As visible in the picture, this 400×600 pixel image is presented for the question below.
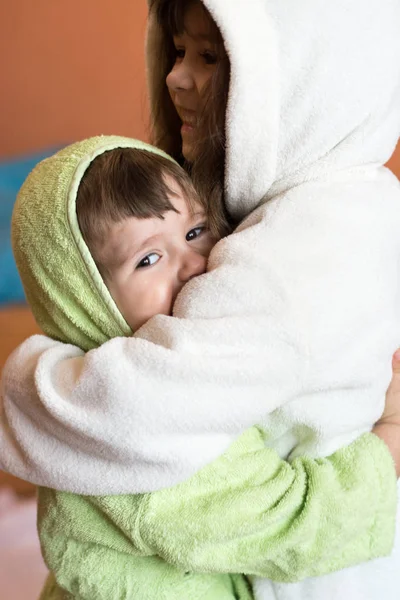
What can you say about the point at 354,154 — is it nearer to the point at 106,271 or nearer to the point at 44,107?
the point at 106,271

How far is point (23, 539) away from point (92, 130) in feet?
5.11

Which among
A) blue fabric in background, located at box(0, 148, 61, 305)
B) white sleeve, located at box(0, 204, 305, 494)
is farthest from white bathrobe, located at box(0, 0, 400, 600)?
blue fabric in background, located at box(0, 148, 61, 305)

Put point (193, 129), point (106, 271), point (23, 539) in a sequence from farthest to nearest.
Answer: point (23, 539)
point (193, 129)
point (106, 271)

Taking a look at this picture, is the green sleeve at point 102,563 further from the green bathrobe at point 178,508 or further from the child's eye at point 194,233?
the child's eye at point 194,233

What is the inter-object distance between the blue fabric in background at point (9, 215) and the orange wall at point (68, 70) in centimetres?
9

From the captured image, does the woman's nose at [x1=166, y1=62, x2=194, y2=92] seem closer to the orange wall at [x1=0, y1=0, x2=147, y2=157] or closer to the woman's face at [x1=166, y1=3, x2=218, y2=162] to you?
the woman's face at [x1=166, y1=3, x2=218, y2=162]

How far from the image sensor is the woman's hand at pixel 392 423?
2.56 feet

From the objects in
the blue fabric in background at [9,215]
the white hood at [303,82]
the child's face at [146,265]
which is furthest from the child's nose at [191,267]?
the blue fabric in background at [9,215]

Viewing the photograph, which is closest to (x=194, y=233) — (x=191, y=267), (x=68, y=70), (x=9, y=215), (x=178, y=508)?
(x=191, y=267)

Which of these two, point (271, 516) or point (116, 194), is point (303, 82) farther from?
point (271, 516)

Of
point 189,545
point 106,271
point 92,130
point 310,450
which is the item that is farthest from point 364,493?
point 92,130

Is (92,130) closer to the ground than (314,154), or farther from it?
closer to the ground

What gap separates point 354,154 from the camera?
773mm

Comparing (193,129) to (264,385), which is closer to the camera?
(264,385)
